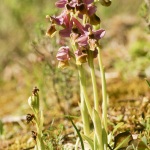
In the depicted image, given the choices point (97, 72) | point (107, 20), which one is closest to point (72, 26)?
point (97, 72)

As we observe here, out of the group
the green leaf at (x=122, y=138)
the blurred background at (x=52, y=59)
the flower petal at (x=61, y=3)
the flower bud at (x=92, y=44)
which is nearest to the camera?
the flower bud at (x=92, y=44)

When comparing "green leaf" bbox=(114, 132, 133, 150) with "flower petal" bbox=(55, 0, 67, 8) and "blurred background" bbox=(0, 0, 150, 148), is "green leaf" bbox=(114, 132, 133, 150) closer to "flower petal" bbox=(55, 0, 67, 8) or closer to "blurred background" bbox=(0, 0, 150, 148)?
"flower petal" bbox=(55, 0, 67, 8)

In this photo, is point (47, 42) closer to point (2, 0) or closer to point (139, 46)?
point (139, 46)

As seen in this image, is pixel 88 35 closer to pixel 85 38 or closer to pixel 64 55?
pixel 85 38

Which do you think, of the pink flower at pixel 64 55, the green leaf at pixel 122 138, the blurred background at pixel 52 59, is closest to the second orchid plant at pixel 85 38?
the pink flower at pixel 64 55

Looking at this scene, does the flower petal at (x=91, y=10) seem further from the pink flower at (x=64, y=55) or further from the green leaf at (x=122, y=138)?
the green leaf at (x=122, y=138)

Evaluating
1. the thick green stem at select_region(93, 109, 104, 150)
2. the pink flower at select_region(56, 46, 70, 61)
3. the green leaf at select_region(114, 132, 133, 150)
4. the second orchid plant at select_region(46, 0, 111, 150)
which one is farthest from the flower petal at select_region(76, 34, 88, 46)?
the green leaf at select_region(114, 132, 133, 150)

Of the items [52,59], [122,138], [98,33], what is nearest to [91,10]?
[98,33]

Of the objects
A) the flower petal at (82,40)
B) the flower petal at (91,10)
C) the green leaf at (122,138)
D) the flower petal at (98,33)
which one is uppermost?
the flower petal at (91,10)

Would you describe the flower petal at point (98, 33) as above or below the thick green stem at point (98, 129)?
above
